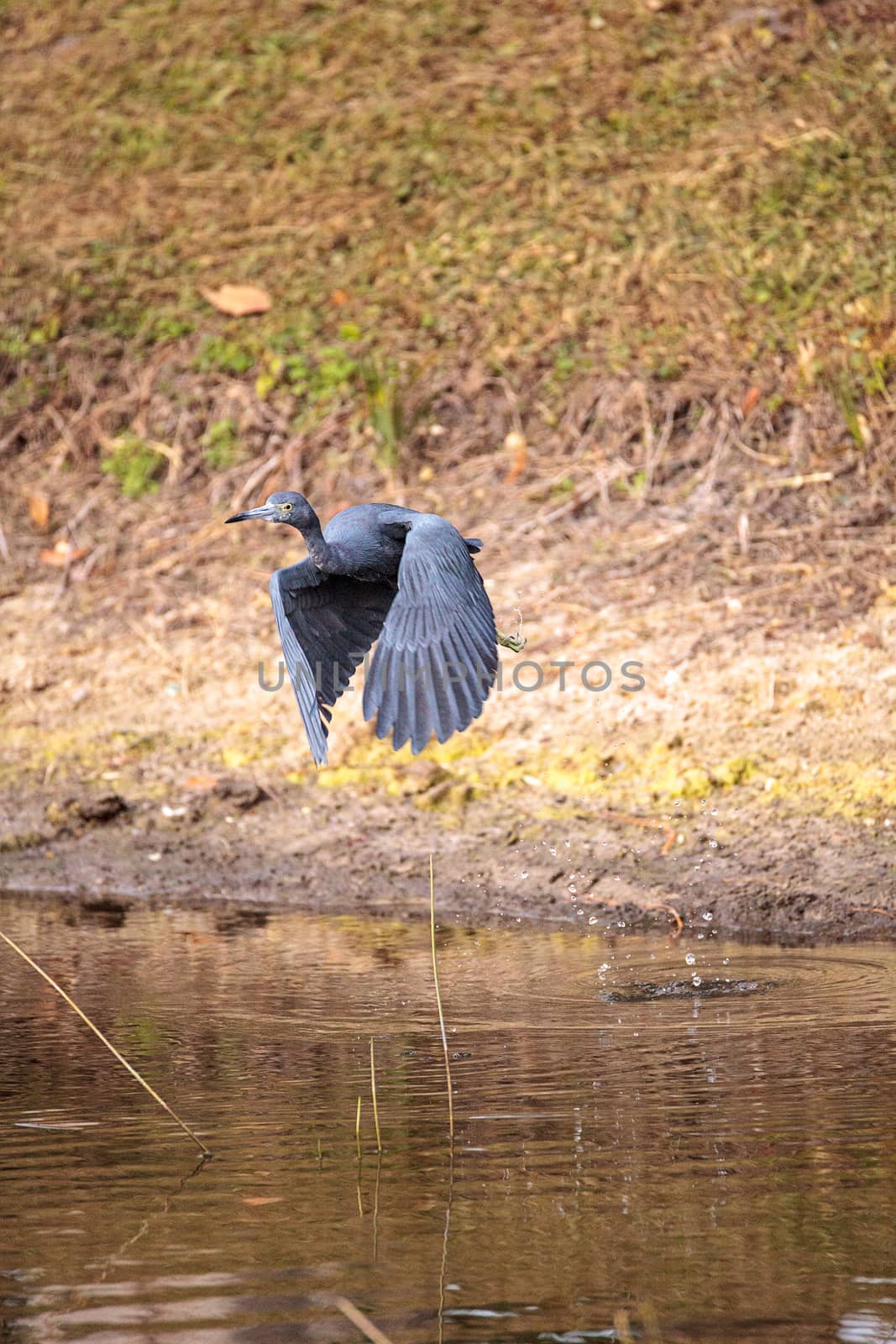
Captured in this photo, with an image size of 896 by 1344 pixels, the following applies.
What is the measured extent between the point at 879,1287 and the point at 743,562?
493cm

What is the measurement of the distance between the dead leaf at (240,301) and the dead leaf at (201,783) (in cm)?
365

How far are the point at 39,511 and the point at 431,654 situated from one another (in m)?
4.96

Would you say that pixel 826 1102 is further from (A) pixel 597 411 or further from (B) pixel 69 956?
(A) pixel 597 411

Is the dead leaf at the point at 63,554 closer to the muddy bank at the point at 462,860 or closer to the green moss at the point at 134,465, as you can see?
the green moss at the point at 134,465

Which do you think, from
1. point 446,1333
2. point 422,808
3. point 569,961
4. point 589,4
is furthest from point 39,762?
point 589,4

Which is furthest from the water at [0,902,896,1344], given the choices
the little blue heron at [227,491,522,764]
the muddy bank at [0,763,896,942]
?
the little blue heron at [227,491,522,764]

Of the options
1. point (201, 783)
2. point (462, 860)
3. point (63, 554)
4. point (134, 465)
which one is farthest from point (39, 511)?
point (462, 860)

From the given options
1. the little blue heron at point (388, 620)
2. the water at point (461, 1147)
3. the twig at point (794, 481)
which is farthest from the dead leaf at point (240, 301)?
the water at point (461, 1147)

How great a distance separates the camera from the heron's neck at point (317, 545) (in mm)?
4918

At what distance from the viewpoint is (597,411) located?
866 cm

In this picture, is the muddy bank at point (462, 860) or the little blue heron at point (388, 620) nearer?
the little blue heron at point (388, 620)

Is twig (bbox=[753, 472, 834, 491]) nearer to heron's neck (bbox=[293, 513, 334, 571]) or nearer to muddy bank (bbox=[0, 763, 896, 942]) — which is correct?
muddy bank (bbox=[0, 763, 896, 942])
